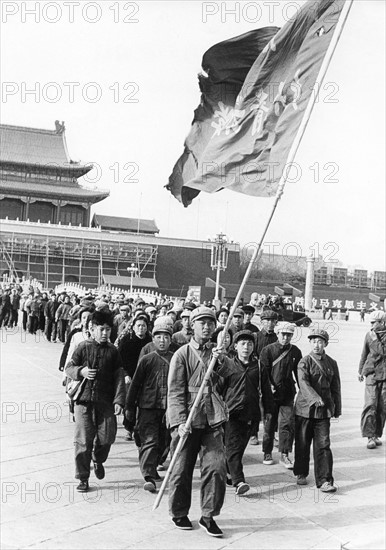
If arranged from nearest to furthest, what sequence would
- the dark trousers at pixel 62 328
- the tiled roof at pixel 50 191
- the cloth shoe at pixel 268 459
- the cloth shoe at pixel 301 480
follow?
1. the cloth shoe at pixel 301 480
2. the cloth shoe at pixel 268 459
3. the dark trousers at pixel 62 328
4. the tiled roof at pixel 50 191

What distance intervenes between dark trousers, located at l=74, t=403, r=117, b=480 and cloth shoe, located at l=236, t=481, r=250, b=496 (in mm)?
952

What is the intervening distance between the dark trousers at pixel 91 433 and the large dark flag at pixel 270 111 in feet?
5.91

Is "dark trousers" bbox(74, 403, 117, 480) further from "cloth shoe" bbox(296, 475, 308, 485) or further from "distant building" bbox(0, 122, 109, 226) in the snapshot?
"distant building" bbox(0, 122, 109, 226)

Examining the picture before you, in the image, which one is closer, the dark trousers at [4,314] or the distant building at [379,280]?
the dark trousers at [4,314]

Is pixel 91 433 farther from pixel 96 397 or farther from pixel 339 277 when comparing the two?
pixel 339 277

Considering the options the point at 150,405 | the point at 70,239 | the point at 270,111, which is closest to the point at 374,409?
the point at 150,405

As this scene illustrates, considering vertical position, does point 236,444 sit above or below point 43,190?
below

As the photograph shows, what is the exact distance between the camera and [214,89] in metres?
5.40

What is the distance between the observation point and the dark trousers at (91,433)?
177 inches

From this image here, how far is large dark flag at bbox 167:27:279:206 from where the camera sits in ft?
16.9

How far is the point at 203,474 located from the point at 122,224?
147 ft

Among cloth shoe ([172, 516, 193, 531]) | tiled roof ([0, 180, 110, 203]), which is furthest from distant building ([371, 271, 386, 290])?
cloth shoe ([172, 516, 193, 531])

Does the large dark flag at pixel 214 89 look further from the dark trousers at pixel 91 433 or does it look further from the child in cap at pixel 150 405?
the dark trousers at pixel 91 433

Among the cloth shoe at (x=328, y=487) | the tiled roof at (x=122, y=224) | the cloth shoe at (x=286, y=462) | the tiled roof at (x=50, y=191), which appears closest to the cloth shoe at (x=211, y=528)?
the cloth shoe at (x=328, y=487)
